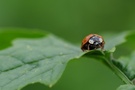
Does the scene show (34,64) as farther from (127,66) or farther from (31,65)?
(127,66)

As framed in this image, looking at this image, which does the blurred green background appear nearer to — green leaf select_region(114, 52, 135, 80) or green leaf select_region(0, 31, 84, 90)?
green leaf select_region(114, 52, 135, 80)

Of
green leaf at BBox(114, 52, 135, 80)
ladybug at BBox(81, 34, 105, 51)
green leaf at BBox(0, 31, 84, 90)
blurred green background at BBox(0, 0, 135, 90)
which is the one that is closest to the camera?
green leaf at BBox(0, 31, 84, 90)

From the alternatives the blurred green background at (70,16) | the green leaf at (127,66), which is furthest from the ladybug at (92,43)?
the blurred green background at (70,16)

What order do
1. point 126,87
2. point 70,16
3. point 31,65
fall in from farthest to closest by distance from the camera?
point 70,16 → point 31,65 → point 126,87

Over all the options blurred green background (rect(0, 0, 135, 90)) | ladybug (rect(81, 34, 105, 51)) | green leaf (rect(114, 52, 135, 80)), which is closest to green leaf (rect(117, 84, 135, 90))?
green leaf (rect(114, 52, 135, 80))

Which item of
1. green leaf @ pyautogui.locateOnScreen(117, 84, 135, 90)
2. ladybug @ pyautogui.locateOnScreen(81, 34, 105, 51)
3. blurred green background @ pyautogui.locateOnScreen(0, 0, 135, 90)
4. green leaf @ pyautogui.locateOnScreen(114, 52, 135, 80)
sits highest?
blurred green background @ pyautogui.locateOnScreen(0, 0, 135, 90)

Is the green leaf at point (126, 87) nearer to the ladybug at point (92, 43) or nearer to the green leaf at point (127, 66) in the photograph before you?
the green leaf at point (127, 66)

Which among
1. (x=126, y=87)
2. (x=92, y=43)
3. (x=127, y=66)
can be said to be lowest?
(x=126, y=87)

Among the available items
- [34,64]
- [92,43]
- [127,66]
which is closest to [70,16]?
[92,43]
